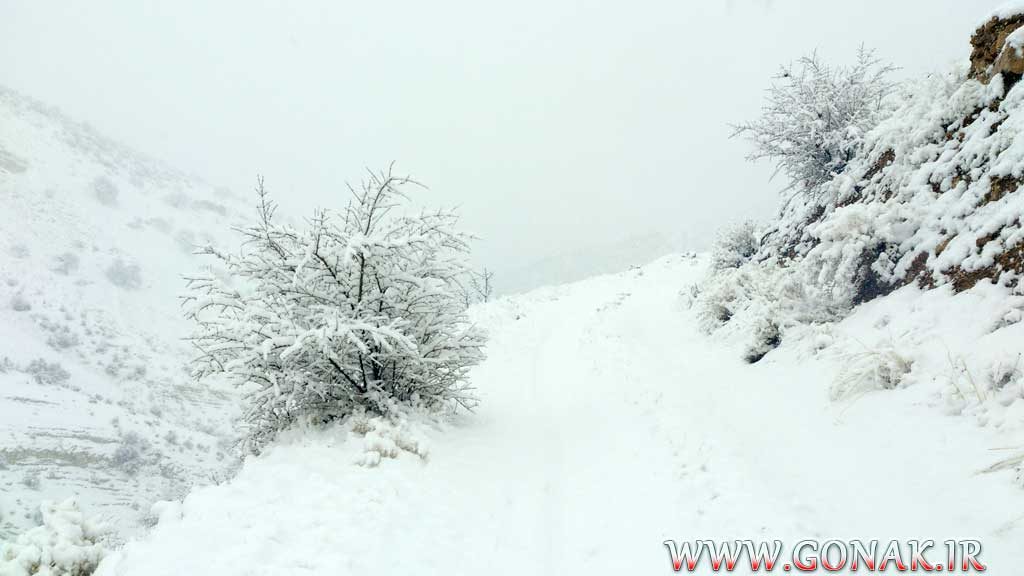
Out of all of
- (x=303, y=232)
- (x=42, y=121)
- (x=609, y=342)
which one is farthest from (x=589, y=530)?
(x=42, y=121)

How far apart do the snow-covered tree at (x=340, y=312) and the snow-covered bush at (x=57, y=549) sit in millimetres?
2165

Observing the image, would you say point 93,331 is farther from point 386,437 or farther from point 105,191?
point 386,437

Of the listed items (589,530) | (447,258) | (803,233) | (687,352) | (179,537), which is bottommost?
(589,530)

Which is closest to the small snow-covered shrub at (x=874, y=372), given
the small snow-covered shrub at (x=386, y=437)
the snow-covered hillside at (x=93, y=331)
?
the small snow-covered shrub at (x=386, y=437)

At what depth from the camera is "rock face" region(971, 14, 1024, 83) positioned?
6.58 metres

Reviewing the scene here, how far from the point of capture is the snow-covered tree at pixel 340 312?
264 inches

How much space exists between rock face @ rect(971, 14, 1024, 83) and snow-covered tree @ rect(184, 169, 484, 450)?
7896mm

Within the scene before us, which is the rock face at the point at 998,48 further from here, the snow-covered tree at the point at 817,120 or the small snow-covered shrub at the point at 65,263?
the small snow-covered shrub at the point at 65,263

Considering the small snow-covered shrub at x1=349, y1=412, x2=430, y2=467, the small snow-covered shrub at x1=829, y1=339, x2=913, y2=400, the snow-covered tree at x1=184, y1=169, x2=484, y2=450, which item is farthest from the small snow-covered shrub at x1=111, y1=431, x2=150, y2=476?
the small snow-covered shrub at x1=829, y1=339, x2=913, y2=400

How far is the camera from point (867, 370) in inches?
221

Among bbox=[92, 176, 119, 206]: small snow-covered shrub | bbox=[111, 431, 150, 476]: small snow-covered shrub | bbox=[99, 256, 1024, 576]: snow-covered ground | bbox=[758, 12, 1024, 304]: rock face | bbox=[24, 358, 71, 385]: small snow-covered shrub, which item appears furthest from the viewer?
bbox=[92, 176, 119, 206]: small snow-covered shrub

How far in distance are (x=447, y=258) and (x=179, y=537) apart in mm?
4956

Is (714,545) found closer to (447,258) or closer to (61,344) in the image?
(447,258)

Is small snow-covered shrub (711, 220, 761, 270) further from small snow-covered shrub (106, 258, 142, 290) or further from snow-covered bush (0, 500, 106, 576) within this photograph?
small snow-covered shrub (106, 258, 142, 290)
